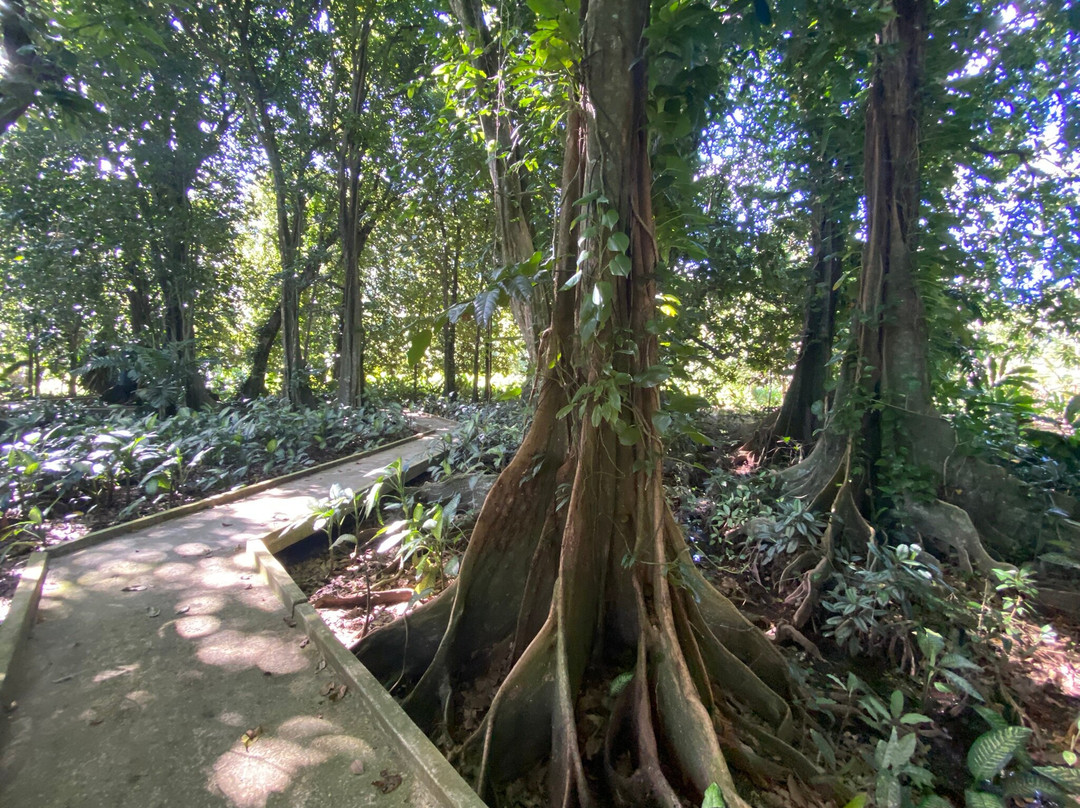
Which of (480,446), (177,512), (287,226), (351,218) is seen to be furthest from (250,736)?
(351,218)

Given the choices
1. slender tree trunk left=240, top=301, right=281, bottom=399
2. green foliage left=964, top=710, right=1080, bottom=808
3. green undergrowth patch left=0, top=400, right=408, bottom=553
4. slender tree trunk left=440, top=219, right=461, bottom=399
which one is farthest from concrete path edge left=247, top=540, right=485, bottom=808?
slender tree trunk left=240, top=301, right=281, bottom=399

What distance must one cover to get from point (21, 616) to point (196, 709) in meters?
1.47

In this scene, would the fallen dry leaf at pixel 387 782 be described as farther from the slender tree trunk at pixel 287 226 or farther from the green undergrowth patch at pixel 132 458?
the slender tree trunk at pixel 287 226

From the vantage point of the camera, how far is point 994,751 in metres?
2.21

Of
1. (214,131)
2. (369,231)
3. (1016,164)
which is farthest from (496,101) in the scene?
(369,231)

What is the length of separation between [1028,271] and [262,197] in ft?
60.3

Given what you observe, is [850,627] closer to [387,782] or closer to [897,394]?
[897,394]

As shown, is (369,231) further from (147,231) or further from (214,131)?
(147,231)

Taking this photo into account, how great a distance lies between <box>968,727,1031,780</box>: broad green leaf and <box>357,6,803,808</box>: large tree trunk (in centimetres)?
68

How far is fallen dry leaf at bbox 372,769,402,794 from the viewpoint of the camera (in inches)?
79.2

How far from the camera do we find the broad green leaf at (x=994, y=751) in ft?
7.09

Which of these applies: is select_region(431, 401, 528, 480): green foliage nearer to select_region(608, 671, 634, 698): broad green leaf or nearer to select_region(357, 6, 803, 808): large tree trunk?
select_region(357, 6, 803, 808): large tree trunk

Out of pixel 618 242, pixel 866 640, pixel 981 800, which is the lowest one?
pixel 866 640

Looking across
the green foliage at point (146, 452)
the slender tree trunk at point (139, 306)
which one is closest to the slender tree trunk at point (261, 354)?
the slender tree trunk at point (139, 306)
